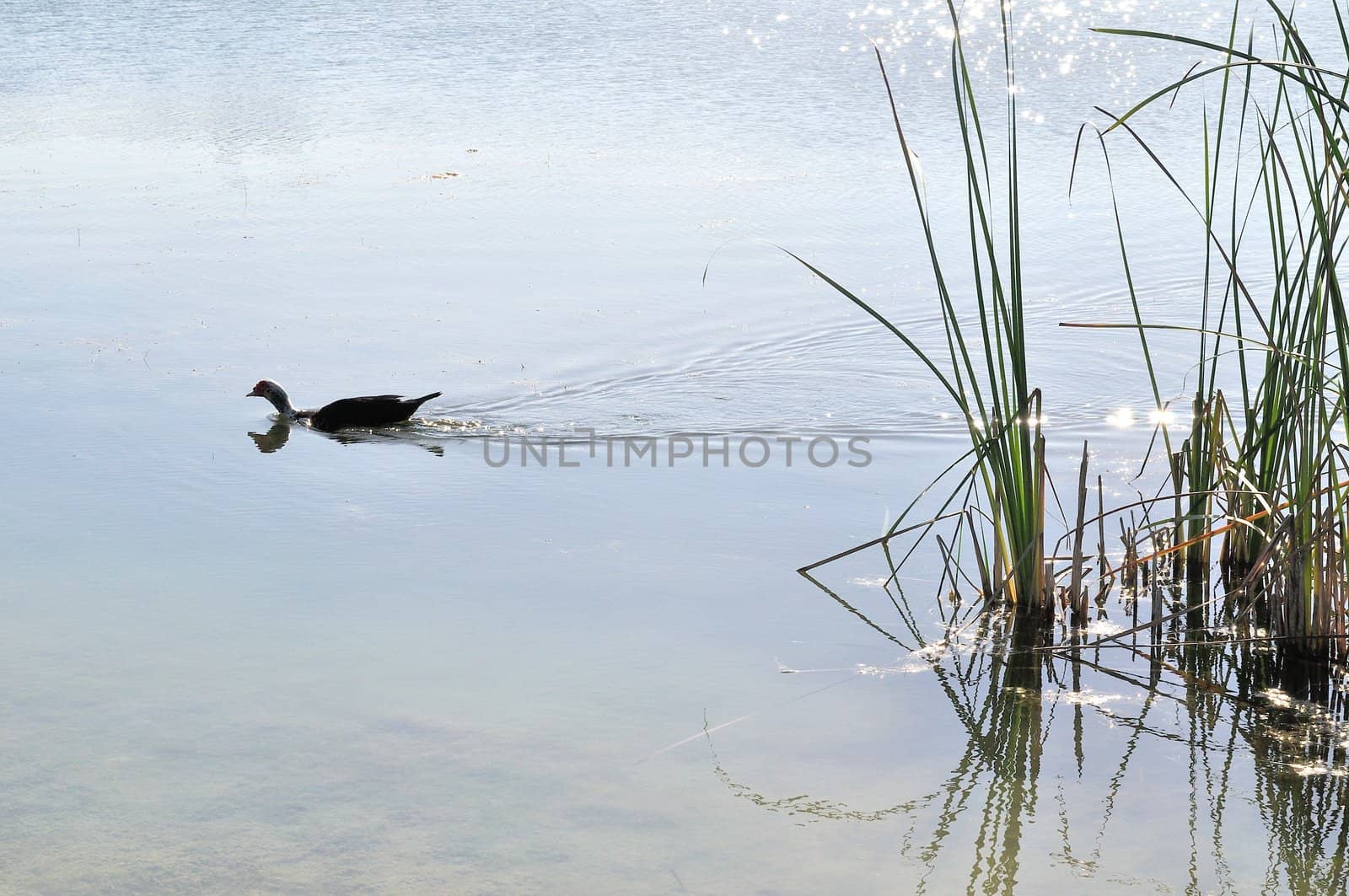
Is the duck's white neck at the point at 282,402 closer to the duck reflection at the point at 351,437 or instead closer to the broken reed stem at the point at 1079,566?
the duck reflection at the point at 351,437

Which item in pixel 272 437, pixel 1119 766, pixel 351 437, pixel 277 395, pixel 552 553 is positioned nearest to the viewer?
pixel 1119 766

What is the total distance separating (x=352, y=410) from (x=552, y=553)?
6.13ft

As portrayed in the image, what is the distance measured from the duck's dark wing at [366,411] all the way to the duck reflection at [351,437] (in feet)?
0.12

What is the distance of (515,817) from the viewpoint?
3.41m

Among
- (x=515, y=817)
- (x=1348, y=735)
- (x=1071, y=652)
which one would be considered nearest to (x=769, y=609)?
(x=1071, y=652)

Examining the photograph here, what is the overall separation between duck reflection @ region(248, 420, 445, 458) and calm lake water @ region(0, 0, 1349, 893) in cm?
4

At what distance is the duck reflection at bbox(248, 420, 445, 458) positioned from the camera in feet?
21.2

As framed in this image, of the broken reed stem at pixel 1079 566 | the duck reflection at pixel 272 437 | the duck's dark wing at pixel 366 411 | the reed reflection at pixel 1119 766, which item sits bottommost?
the reed reflection at pixel 1119 766

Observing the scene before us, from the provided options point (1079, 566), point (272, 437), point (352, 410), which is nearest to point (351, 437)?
point (352, 410)

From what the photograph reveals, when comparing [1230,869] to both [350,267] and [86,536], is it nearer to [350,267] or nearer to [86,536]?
[86,536]

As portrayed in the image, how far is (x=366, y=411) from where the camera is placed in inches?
258

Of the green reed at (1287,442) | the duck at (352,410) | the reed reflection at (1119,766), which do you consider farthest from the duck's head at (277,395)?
the green reed at (1287,442)

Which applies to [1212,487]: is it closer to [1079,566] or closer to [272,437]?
[1079,566]

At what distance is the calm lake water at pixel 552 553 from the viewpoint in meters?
3.35
